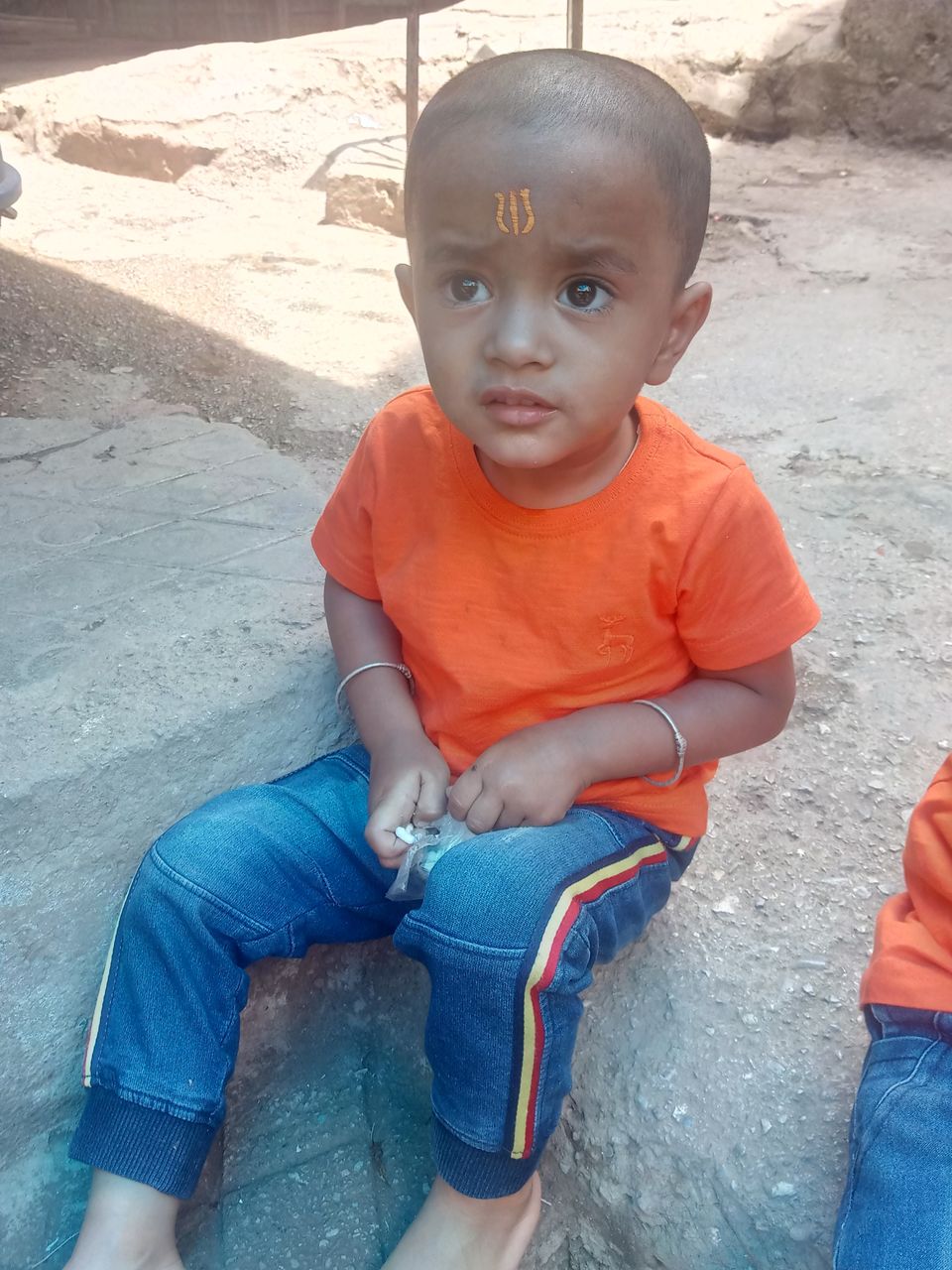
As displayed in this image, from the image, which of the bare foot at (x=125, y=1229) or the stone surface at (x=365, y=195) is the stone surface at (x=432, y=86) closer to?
the stone surface at (x=365, y=195)

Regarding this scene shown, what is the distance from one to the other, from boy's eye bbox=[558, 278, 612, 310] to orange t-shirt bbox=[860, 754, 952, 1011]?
2.02ft

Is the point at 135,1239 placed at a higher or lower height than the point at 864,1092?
lower

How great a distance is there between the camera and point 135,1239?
1.11 m

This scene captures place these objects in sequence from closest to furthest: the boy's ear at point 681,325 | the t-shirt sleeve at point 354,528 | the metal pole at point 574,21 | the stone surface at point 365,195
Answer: the boy's ear at point 681,325 → the t-shirt sleeve at point 354,528 → the metal pole at point 574,21 → the stone surface at point 365,195

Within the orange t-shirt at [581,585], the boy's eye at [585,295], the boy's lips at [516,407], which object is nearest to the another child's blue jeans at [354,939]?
the orange t-shirt at [581,585]

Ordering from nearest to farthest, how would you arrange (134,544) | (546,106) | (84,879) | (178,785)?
1. (546,106)
2. (84,879)
3. (178,785)
4. (134,544)

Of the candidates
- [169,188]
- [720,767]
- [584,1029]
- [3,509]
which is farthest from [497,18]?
[584,1029]

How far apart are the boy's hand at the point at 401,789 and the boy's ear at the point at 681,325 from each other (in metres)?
0.51

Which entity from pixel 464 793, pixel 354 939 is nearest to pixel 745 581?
pixel 464 793

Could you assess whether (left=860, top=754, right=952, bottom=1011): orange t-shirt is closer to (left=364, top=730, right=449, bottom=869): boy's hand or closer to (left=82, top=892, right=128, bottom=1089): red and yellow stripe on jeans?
(left=364, top=730, right=449, bottom=869): boy's hand

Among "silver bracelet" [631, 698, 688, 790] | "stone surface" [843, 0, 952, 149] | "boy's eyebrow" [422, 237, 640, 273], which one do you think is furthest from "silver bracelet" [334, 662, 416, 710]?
"stone surface" [843, 0, 952, 149]

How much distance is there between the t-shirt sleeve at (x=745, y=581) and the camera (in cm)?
125

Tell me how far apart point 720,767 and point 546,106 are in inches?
37.9

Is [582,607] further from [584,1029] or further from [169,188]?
[169,188]
